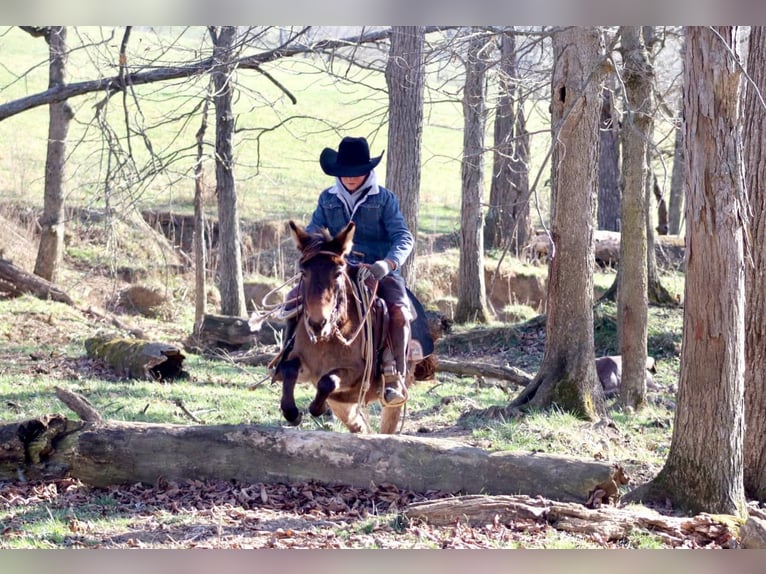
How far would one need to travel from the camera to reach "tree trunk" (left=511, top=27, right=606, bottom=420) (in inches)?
395

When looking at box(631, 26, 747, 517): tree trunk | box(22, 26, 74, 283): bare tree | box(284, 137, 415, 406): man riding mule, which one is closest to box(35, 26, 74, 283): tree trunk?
box(22, 26, 74, 283): bare tree

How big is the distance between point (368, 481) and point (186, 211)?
19.6 m

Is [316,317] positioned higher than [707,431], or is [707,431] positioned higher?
[316,317]

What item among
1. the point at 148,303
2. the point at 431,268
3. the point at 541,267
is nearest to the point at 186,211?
the point at 148,303

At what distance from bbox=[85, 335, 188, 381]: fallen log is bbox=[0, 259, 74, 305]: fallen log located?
→ 4968 millimetres

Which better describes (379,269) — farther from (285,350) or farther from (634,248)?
(634,248)

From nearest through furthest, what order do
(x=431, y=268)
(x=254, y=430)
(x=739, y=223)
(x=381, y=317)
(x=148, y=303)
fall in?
(x=739, y=223)
(x=254, y=430)
(x=381, y=317)
(x=148, y=303)
(x=431, y=268)

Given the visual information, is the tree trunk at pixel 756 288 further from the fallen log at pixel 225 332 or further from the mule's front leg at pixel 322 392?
the fallen log at pixel 225 332

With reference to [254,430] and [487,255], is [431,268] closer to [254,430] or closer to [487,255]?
[487,255]

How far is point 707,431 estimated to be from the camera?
22.4ft

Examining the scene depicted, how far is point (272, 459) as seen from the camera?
289 inches

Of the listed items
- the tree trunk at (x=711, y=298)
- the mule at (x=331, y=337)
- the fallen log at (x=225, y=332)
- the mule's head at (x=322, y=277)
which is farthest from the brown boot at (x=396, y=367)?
the fallen log at (x=225, y=332)

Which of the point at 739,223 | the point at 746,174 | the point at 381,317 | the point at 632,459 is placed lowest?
the point at 632,459

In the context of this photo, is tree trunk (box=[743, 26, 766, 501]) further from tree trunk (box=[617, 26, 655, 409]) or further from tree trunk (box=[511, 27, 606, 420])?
tree trunk (box=[617, 26, 655, 409])
